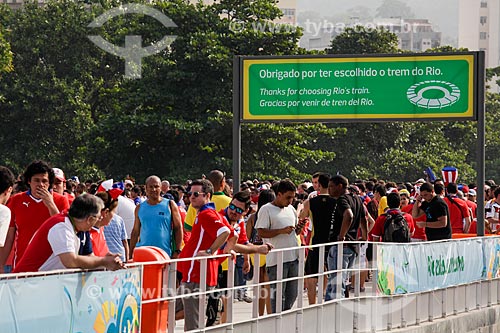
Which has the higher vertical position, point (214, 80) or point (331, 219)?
point (214, 80)

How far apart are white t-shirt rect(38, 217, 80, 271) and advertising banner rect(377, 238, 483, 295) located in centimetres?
644

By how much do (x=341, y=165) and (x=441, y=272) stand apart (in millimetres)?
56163

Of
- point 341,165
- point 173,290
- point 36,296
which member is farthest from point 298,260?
point 341,165

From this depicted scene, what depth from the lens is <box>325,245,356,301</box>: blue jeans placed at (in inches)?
A: 571

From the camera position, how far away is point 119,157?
171ft

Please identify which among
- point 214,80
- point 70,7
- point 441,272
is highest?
point 70,7

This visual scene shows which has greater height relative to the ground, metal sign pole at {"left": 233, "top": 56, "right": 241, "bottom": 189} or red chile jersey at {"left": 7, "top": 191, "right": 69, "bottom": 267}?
metal sign pole at {"left": 233, "top": 56, "right": 241, "bottom": 189}

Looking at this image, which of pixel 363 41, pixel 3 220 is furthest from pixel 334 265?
pixel 363 41

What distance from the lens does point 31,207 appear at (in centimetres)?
1140

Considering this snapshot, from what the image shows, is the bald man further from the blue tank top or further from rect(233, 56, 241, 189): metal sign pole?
rect(233, 56, 241, 189): metal sign pole

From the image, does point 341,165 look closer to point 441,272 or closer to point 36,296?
point 441,272

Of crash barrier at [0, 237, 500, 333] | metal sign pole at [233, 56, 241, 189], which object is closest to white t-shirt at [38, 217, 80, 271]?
crash barrier at [0, 237, 500, 333]

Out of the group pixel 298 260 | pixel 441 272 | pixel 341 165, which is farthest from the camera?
pixel 341 165

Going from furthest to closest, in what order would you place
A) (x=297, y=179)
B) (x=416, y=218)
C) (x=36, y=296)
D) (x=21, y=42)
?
(x=21, y=42) < (x=297, y=179) < (x=416, y=218) < (x=36, y=296)
